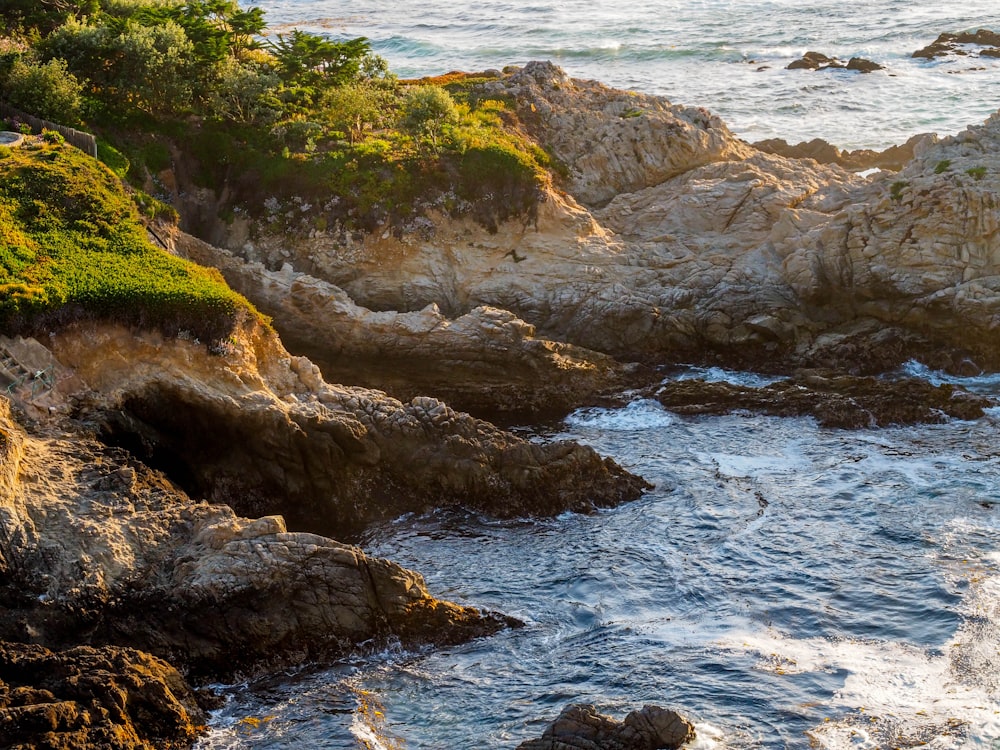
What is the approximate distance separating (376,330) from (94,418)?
10.5m

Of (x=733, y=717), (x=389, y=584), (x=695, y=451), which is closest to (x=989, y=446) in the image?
(x=695, y=451)

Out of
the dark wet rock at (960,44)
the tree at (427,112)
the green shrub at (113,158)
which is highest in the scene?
the dark wet rock at (960,44)

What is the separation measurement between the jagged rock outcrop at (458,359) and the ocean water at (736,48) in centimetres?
2728

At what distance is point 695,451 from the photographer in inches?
1258

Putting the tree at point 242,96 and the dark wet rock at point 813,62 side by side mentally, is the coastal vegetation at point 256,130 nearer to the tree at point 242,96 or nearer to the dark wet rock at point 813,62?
the tree at point 242,96

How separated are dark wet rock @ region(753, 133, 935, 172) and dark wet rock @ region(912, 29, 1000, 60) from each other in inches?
929

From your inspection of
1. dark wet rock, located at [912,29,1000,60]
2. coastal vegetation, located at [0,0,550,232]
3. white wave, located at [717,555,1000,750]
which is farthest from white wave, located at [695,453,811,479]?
dark wet rock, located at [912,29,1000,60]

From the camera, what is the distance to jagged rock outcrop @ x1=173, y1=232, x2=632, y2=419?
114ft

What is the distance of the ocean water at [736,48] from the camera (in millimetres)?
61031

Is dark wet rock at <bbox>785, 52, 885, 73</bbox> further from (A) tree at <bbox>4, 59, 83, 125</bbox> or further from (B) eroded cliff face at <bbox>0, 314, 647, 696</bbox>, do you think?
(B) eroded cliff face at <bbox>0, 314, 647, 696</bbox>

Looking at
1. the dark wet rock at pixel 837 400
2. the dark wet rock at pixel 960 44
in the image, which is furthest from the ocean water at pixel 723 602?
the dark wet rock at pixel 960 44

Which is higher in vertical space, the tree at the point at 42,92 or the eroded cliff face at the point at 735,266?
the tree at the point at 42,92

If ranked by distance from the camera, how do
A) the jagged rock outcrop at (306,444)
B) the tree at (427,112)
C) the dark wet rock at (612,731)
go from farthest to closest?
the tree at (427,112), the jagged rock outcrop at (306,444), the dark wet rock at (612,731)

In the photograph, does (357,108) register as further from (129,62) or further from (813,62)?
(813,62)
